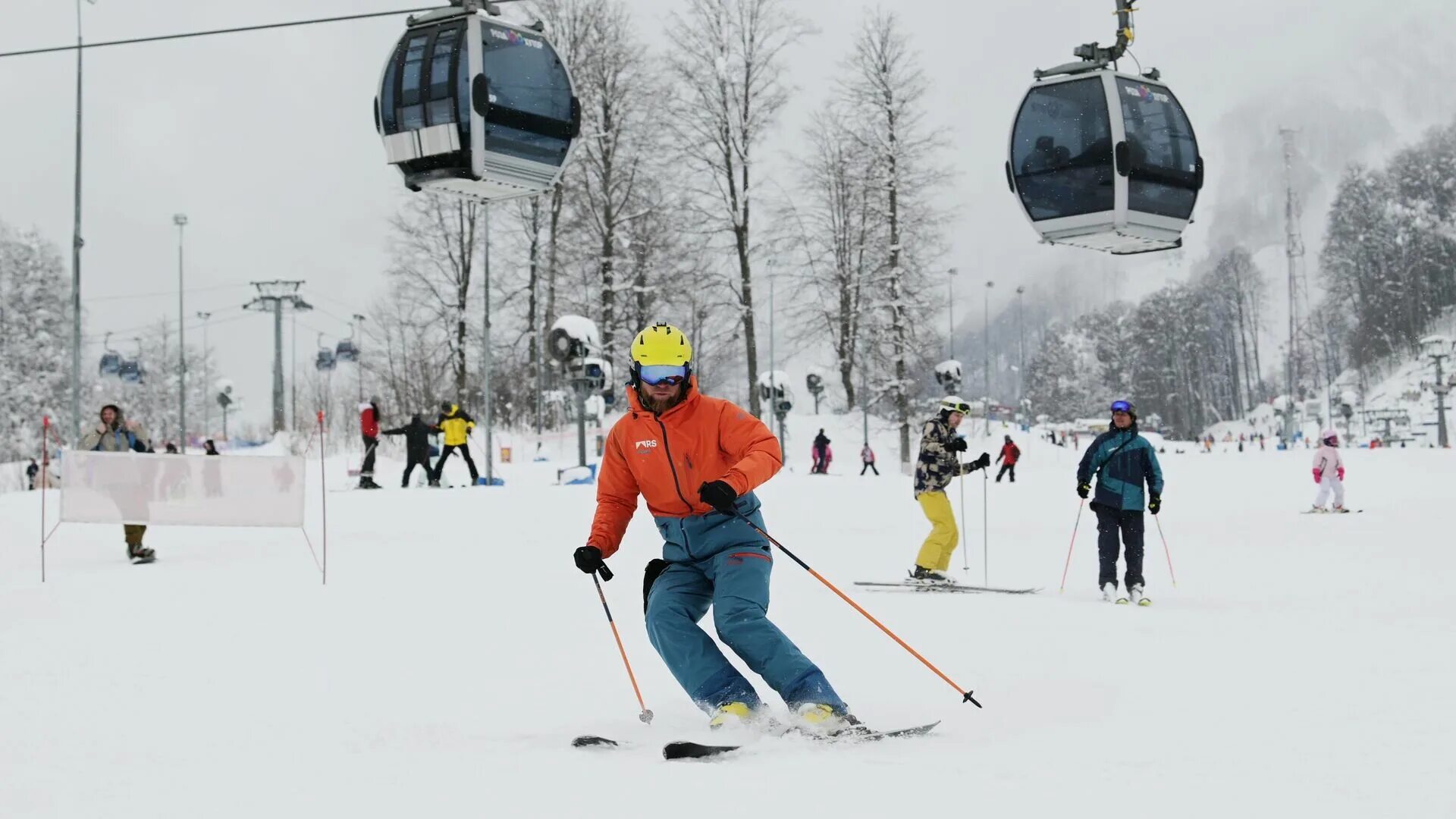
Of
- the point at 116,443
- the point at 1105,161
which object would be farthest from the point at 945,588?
the point at 116,443

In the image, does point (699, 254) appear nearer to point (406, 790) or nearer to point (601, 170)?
point (601, 170)

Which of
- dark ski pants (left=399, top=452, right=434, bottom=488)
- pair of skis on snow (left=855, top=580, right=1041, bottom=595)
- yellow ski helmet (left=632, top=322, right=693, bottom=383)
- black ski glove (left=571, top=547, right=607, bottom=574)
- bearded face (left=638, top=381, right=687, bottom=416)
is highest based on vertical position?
yellow ski helmet (left=632, top=322, right=693, bottom=383)

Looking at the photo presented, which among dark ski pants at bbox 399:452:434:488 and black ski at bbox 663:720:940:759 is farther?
dark ski pants at bbox 399:452:434:488

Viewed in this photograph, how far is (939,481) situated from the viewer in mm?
10617

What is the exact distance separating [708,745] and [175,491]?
28.5 feet

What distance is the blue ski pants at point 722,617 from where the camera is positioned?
4.80 m

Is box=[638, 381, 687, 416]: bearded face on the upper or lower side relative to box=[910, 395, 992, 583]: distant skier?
upper

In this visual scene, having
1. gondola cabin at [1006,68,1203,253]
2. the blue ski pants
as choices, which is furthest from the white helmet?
the blue ski pants

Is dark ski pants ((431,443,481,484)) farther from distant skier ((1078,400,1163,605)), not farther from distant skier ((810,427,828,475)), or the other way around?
distant skier ((1078,400,1163,605))

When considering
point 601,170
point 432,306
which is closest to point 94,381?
point 432,306

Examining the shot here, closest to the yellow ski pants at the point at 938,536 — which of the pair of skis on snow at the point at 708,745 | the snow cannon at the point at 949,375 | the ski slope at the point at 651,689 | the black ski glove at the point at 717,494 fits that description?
the ski slope at the point at 651,689

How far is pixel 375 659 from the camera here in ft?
22.6

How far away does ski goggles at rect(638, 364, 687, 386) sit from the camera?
16.1 feet

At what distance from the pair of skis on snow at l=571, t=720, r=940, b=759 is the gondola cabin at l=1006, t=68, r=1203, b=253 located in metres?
9.25
